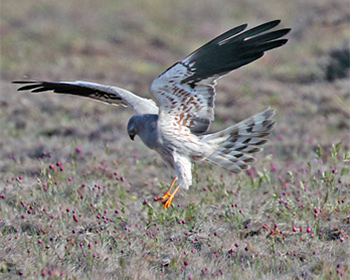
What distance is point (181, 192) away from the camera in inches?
255

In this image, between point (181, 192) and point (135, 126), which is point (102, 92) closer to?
point (135, 126)

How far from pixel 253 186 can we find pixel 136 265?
8.02ft

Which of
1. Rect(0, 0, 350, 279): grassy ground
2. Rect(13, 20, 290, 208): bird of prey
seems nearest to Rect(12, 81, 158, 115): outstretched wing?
Rect(13, 20, 290, 208): bird of prey

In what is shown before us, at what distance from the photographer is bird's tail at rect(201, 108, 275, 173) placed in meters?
6.26

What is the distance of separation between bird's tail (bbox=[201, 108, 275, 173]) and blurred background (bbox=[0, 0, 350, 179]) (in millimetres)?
932

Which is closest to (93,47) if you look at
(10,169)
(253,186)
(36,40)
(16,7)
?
(36,40)

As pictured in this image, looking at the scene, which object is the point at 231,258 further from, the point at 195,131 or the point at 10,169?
the point at 10,169

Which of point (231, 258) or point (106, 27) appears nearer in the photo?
point (231, 258)

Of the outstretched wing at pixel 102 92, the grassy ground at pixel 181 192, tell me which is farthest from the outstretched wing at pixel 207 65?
the grassy ground at pixel 181 192

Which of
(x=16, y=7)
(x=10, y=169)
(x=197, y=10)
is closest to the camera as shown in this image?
(x=10, y=169)

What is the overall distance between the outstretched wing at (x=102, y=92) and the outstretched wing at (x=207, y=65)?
1.58ft

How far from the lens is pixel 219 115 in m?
10.9

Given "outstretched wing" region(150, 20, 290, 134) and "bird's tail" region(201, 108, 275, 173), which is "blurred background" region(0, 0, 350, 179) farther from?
"outstretched wing" region(150, 20, 290, 134)

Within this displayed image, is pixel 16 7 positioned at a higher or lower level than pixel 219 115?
higher
